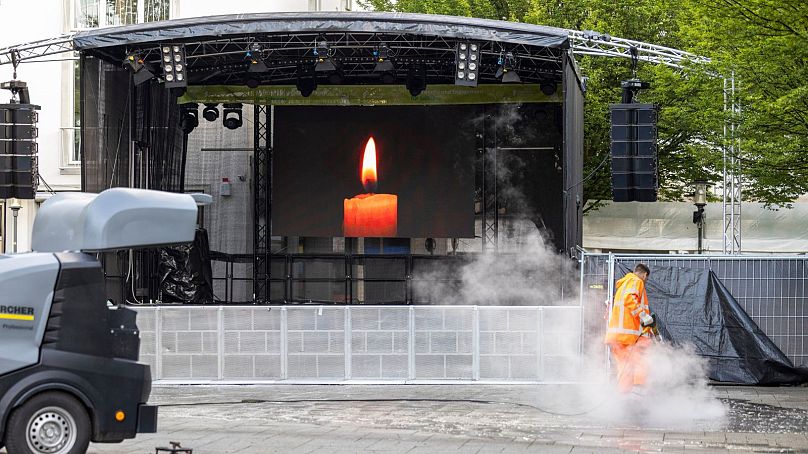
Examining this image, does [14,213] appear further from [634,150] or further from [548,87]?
[634,150]

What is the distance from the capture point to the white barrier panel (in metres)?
16.5

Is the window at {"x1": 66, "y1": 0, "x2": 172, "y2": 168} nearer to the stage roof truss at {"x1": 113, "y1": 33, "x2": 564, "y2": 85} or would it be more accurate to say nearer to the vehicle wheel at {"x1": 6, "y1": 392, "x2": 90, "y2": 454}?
the stage roof truss at {"x1": 113, "y1": 33, "x2": 564, "y2": 85}

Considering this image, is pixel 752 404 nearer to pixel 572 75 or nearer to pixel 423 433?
pixel 423 433

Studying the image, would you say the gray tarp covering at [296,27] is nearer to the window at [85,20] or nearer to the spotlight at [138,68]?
the spotlight at [138,68]

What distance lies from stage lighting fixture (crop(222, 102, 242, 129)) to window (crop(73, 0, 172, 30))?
917cm

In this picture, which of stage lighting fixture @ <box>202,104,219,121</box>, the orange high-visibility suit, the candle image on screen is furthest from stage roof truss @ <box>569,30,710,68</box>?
stage lighting fixture @ <box>202,104,219,121</box>

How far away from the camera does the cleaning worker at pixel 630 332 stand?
43.1 ft

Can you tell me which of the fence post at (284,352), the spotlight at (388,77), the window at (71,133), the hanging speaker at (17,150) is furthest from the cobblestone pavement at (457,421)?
the window at (71,133)

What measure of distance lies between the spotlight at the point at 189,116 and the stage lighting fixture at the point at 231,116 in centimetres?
59

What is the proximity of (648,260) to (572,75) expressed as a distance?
195 inches

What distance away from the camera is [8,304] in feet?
30.3

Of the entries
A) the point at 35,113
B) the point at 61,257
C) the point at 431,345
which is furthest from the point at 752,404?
the point at 35,113

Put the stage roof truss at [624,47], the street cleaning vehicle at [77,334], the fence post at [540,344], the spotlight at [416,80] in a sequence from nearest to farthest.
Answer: the street cleaning vehicle at [77,334] → the fence post at [540,344] → the stage roof truss at [624,47] → the spotlight at [416,80]

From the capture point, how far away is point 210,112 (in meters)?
25.3
